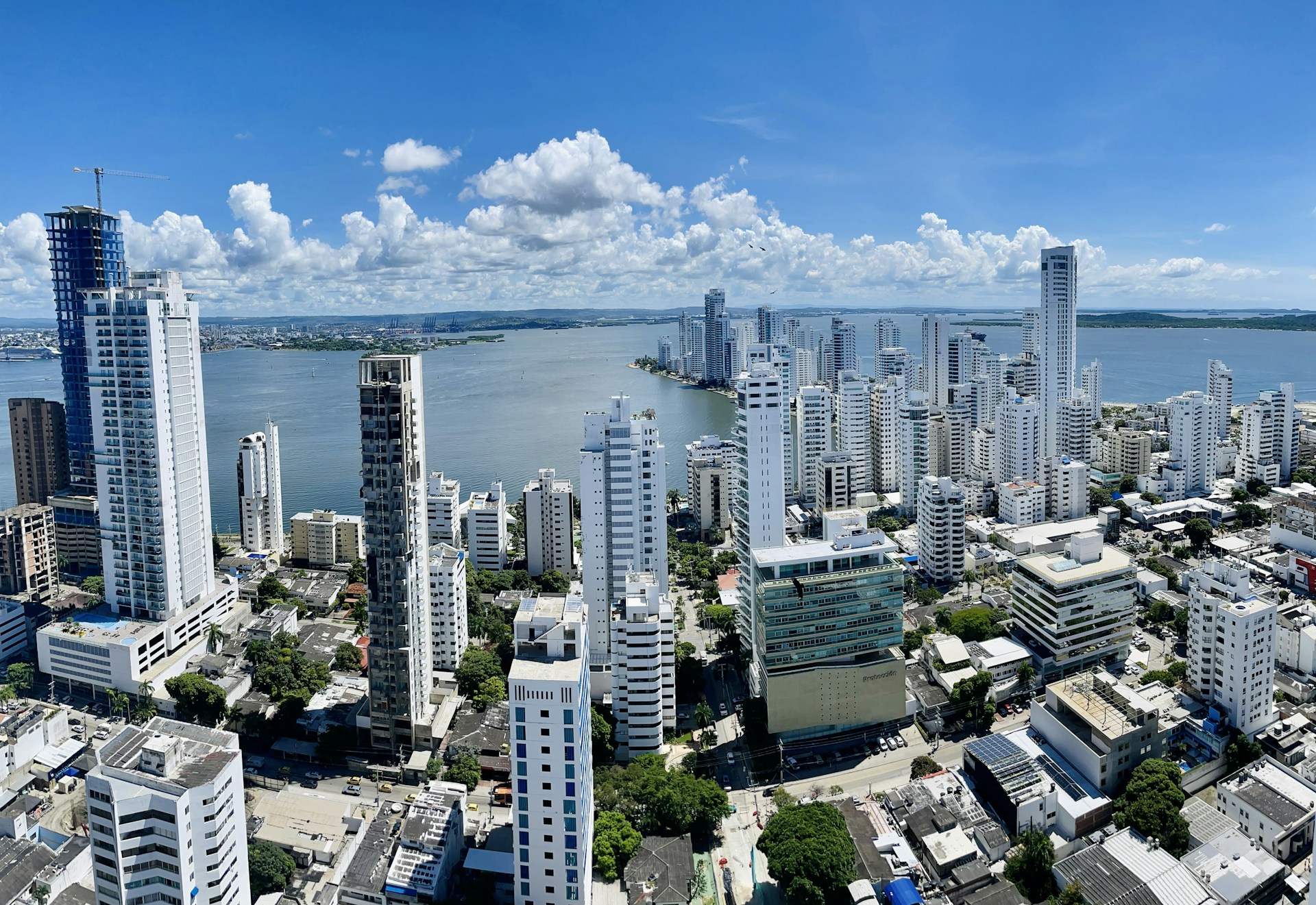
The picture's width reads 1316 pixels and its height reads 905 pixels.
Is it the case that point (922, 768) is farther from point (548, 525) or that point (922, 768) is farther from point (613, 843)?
point (548, 525)

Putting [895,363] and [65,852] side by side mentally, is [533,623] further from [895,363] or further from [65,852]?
[895,363]

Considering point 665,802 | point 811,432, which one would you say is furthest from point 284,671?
point 811,432

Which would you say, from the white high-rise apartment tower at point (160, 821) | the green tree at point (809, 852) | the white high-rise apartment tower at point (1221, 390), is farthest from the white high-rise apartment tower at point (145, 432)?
the white high-rise apartment tower at point (1221, 390)

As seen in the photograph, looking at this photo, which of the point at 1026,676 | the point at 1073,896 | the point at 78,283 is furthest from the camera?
the point at 78,283

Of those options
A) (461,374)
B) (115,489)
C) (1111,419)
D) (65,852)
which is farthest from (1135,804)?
(461,374)

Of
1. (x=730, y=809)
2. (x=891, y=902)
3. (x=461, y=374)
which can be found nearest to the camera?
(x=891, y=902)

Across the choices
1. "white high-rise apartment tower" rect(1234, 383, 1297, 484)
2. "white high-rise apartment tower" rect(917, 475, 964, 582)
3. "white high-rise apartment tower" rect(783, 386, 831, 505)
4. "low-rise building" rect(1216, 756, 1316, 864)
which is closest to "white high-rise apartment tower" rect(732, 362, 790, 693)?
"white high-rise apartment tower" rect(917, 475, 964, 582)
